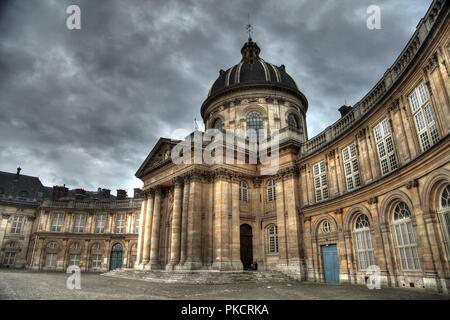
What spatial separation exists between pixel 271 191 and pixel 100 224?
3145 cm

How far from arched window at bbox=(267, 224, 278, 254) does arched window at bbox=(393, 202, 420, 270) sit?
10426 mm

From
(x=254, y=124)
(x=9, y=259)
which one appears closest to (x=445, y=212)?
(x=254, y=124)

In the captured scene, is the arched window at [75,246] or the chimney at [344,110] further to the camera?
the arched window at [75,246]

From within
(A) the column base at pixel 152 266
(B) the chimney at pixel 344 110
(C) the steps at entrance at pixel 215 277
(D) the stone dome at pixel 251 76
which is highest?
(D) the stone dome at pixel 251 76

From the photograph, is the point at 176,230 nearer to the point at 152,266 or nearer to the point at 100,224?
the point at 152,266

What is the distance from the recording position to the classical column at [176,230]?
77.8ft

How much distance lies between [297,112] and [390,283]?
21.6 metres

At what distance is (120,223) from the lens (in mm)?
45469

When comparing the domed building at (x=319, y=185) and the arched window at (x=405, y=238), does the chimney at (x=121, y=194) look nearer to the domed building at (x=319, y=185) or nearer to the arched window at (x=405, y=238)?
the domed building at (x=319, y=185)

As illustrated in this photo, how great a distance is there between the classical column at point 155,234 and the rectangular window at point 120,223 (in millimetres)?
18299

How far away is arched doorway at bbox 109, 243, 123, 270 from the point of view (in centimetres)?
4403

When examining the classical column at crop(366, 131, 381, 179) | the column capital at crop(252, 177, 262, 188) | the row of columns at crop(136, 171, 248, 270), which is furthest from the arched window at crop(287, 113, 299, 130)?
the classical column at crop(366, 131, 381, 179)

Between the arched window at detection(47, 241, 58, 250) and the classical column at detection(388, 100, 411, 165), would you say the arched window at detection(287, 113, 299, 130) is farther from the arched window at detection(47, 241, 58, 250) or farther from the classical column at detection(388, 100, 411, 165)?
the arched window at detection(47, 241, 58, 250)

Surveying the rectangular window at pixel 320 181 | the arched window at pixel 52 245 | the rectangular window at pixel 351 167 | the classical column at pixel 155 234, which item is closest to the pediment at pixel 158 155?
the classical column at pixel 155 234
